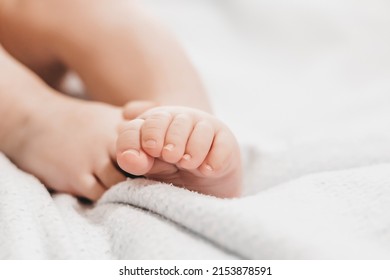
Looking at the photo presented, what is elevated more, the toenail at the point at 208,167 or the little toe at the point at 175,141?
the little toe at the point at 175,141

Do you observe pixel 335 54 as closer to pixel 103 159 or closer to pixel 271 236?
pixel 103 159

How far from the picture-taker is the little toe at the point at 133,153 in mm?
584

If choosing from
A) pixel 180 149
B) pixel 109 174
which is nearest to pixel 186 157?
pixel 180 149

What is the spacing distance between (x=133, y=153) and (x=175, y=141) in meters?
0.04

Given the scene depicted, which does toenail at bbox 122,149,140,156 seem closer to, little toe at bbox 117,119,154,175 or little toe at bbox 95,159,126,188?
little toe at bbox 117,119,154,175

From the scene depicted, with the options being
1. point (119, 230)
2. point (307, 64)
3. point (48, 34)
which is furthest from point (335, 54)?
point (119, 230)

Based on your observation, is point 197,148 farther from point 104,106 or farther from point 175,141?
point 104,106

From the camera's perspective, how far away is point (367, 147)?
75cm

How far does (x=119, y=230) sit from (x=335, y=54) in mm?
603

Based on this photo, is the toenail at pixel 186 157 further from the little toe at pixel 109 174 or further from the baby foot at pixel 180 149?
the little toe at pixel 109 174

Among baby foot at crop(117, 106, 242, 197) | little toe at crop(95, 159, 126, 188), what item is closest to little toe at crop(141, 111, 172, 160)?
baby foot at crop(117, 106, 242, 197)

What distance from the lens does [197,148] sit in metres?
0.59

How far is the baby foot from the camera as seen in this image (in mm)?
583

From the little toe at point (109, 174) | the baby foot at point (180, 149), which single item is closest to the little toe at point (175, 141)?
the baby foot at point (180, 149)
